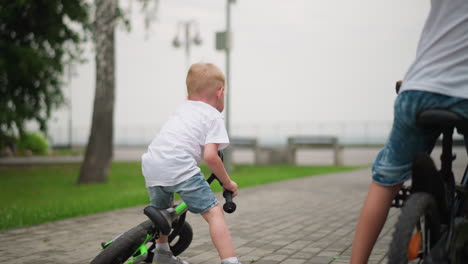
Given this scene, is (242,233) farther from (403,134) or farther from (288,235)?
(403,134)

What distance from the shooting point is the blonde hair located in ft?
10.8

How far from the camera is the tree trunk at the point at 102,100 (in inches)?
487

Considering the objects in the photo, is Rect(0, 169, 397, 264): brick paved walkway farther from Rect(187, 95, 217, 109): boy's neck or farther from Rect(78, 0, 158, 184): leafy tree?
Rect(78, 0, 158, 184): leafy tree

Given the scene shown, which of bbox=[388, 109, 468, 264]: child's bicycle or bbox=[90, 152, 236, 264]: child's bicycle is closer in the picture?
bbox=[388, 109, 468, 264]: child's bicycle

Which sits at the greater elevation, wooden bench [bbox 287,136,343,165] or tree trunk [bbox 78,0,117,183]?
tree trunk [bbox 78,0,117,183]

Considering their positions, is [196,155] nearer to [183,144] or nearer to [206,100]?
[183,144]

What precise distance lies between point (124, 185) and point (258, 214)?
5885 mm

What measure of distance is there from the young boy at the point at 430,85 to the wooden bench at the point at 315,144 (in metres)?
15.8

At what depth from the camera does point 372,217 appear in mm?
2662

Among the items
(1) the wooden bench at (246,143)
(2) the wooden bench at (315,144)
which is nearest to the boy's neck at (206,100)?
(2) the wooden bench at (315,144)

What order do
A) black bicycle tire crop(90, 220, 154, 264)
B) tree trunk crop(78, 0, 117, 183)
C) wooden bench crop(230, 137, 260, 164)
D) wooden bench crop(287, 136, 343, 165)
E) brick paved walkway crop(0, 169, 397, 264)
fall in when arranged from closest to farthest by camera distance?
black bicycle tire crop(90, 220, 154, 264), brick paved walkway crop(0, 169, 397, 264), tree trunk crop(78, 0, 117, 183), wooden bench crop(287, 136, 343, 165), wooden bench crop(230, 137, 260, 164)

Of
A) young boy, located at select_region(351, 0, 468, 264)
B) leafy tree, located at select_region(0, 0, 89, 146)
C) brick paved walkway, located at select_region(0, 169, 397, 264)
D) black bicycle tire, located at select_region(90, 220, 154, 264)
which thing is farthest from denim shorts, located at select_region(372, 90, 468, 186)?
leafy tree, located at select_region(0, 0, 89, 146)

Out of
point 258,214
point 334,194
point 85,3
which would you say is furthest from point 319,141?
point 258,214

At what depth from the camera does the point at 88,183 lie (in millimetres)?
12430
